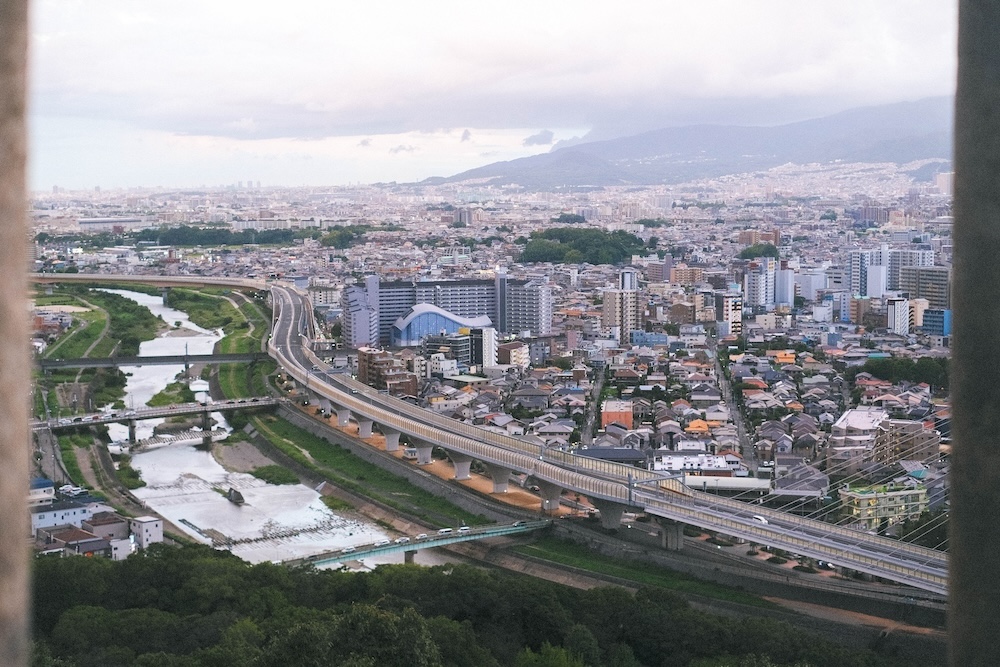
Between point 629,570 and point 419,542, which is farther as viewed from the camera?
point 419,542

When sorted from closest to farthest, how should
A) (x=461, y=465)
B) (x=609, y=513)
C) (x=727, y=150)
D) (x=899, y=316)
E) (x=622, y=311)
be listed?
1. (x=609, y=513)
2. (x=461, y=465)
3. (x=899, y=316)
4. (x=622, y=311)
5. (x=727, y=150)

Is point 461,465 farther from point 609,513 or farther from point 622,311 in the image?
point 622,311

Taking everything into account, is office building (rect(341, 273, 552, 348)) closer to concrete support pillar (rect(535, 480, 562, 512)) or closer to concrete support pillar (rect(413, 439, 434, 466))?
concrete support pillar (rect(413, 439, 434, 466))

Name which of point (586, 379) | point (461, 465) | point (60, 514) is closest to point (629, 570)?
point (461, 465)

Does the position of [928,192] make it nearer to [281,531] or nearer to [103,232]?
[103,232]

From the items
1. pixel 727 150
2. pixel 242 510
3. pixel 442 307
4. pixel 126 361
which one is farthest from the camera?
pixel 727 150

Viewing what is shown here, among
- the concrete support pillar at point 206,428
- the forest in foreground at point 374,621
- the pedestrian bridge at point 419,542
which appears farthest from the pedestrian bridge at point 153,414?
the forest in foreground at point 374,621

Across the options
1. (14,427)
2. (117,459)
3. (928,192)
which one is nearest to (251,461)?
(117,459)

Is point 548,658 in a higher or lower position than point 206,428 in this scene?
higher
